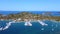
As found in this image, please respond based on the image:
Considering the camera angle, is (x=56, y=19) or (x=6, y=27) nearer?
(x=6, y=27)

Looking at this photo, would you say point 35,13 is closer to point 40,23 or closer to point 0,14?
point 40,23

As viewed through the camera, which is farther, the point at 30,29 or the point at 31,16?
the point at 31,16

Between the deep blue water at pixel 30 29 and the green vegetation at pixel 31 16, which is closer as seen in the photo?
the deep blue water at pixel 30 29

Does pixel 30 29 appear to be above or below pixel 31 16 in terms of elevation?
below

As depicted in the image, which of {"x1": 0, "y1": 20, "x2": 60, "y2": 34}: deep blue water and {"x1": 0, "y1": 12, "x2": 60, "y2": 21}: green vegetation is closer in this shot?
{"x1": 0, "y1": 20, "x2": 60, "y2": 34}: deep blue water

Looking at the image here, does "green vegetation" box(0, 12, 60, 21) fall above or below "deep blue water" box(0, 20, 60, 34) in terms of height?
above

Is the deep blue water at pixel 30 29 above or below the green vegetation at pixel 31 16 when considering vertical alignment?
below

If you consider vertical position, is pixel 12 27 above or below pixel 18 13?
below

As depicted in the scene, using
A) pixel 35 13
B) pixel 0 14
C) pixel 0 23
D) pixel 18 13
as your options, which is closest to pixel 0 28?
pixel 0 23

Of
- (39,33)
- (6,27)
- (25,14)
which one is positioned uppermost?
(25,14)
